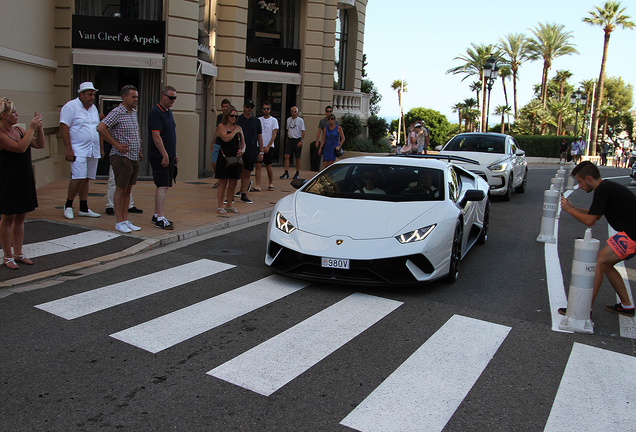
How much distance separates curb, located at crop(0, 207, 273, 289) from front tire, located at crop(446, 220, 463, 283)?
12.8ft

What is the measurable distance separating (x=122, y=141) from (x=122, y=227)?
1.22 meters

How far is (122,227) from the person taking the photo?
844 cm

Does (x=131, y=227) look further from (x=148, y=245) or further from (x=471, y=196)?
(x=471, y=196)

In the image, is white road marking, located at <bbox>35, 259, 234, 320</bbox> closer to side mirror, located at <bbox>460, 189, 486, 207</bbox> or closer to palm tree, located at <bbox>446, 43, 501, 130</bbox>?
side mirror, located at <bbox>460, 189, 486, 207</bbox>

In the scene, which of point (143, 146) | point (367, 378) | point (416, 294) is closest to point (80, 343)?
point (367, 378)

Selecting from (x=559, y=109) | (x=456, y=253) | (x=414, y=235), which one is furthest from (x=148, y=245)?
(x=559, y=109)

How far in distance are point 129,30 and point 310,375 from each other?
41.0 ft

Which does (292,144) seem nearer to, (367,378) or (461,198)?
(461,198)

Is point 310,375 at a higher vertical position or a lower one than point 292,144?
lower

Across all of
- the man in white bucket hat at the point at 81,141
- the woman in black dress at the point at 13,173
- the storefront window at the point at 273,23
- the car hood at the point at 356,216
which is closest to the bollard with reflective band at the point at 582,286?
the car hood at the point at 356,216

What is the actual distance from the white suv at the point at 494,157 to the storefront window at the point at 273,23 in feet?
25.9

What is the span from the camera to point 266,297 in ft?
19.6

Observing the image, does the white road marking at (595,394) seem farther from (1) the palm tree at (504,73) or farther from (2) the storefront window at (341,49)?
(1) the palm tree at (504,73)

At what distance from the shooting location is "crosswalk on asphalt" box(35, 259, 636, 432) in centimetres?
376
